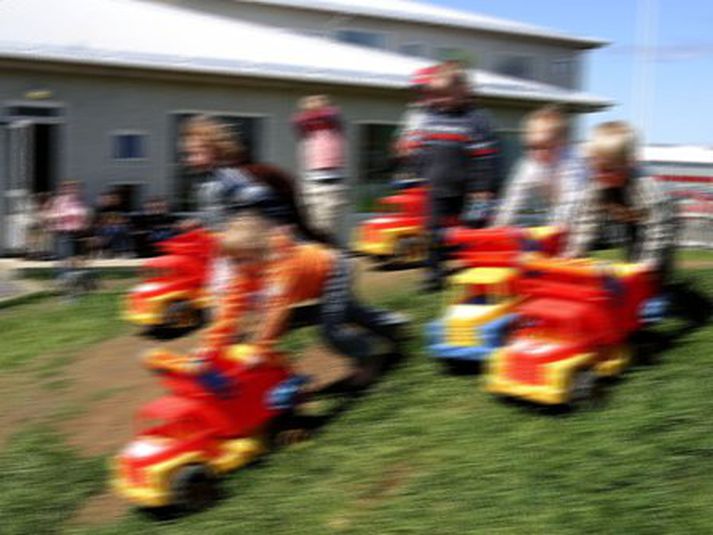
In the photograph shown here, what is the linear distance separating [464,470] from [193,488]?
4.32 feet

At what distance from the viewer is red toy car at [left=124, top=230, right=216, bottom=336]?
809 cm

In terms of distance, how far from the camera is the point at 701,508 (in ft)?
14.4

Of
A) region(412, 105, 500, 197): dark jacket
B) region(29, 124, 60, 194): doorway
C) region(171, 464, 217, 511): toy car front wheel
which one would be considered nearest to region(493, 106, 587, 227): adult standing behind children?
region(412, 105, 500, 197): dark jacket

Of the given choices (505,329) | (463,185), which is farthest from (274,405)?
(463,185)

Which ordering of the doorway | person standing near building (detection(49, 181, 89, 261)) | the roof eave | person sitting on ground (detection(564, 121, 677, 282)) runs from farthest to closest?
1. the doorway
2. the roof eave
3. person standing near building (detection(49, 181, 89, 261))
4. person sitting on ground (detection(564, 121, 677, 282))

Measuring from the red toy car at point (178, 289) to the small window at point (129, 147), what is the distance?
697 centimetres

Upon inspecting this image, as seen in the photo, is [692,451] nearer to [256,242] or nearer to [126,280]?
[256,242]

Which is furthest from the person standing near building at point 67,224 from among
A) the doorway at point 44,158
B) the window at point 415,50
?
the window at point 415,50

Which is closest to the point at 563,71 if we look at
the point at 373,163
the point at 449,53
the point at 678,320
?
the point at 449,53

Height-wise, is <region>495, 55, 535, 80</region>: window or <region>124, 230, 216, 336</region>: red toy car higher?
<region>495, 55, 535, 80</region>: window

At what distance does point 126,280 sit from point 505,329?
21.0ft

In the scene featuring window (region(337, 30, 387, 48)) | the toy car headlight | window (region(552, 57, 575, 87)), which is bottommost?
the toy car headlight

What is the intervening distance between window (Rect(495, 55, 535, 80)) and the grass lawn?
63.3 ft

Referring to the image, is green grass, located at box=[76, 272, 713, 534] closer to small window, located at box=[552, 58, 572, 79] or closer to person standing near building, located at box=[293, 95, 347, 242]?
person standing near building, located at box=[293, 95, 347, 242]
